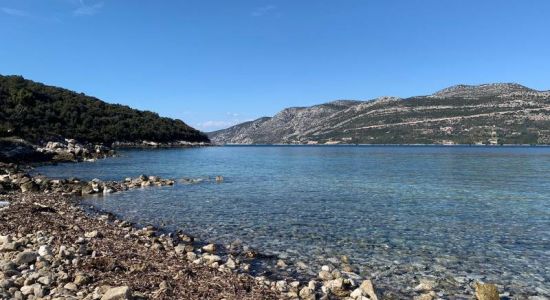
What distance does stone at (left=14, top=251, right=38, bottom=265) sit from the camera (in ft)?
42.5

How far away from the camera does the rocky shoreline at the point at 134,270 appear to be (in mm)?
11148

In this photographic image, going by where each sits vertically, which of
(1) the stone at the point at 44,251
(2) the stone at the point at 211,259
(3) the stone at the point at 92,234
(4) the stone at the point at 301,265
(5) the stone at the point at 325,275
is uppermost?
(1) the stone at the point at 44,251

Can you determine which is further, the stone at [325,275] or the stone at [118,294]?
the stone at [325,275]

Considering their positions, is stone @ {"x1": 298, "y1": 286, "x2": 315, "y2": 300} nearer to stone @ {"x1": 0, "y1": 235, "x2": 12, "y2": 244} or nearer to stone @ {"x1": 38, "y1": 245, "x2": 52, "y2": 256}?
stone @ {"x1": 38, "y1": 245, "x2": 52, "y2": 256}

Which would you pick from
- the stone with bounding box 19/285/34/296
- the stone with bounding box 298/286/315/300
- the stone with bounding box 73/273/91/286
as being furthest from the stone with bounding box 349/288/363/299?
the stone with bounding box 19/285/34/296

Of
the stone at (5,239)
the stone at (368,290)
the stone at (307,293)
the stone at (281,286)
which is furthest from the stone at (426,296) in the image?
the stone at (5,239)

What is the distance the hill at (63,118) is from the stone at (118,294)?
81.8 meters

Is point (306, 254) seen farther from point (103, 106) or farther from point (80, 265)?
point (103, 106)

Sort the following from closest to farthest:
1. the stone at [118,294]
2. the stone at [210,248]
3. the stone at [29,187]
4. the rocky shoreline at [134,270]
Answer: the stone at [118,294] < the rocky shoreline at [134,270] < the stone at [210,248] < the stone at [29,187]

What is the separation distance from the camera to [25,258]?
514 inches

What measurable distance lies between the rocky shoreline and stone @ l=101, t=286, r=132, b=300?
0.02 metres

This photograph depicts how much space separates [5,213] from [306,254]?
16.2 metres

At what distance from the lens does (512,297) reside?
12.2m

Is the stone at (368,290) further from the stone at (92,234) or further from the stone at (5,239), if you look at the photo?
the stone at (5,239)
